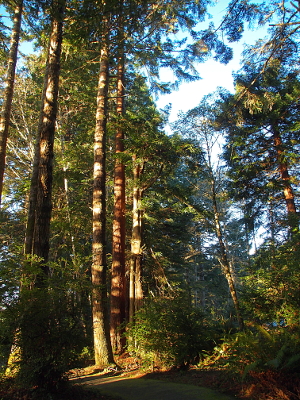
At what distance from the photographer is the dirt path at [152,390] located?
456 cm

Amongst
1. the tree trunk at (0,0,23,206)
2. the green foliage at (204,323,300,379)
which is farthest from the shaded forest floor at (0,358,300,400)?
the tree trunk at (0,0,23,206)

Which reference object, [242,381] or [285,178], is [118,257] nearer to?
[242,381]

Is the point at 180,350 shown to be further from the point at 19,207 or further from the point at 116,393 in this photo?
the point at 19,207

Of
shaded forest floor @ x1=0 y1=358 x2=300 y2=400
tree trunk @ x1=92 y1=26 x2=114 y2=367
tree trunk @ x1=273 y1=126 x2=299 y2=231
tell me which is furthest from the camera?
tree trunk @ x1=273 y1=126 x2=299 y2=231

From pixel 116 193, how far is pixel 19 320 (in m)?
8.93

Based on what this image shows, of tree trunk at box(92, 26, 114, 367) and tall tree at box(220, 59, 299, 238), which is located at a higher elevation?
tall tree at box(220, 59, 299, 238)

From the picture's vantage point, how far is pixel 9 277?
171 inches

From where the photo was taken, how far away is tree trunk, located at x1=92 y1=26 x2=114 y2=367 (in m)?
7.79

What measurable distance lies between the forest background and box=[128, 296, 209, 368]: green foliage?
0.12ft

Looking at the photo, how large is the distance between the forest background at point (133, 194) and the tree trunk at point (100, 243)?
43 millimetres

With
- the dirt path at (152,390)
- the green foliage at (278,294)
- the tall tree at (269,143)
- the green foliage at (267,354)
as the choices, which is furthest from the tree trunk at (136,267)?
the tall tree at (269,143)

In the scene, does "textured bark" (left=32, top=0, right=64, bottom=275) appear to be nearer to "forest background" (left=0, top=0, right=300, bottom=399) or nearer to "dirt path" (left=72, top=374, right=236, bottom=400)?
"forest background" (left=0, top=0, right=300, bottom=399)

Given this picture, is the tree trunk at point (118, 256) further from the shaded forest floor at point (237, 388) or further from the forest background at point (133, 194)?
the shaded forest floor at point (237, 388)

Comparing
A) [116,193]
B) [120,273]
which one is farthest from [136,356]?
[116,193]
